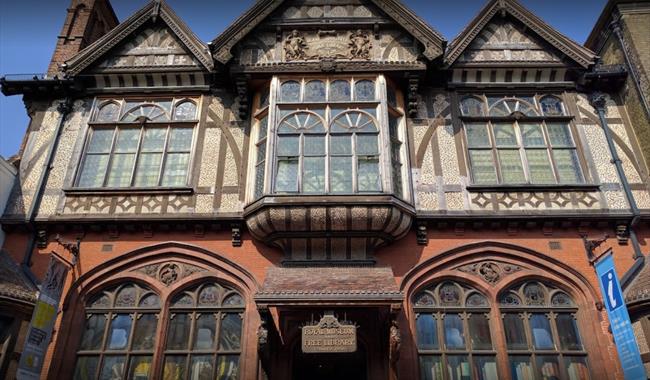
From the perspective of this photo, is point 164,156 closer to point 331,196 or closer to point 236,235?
point 236,235

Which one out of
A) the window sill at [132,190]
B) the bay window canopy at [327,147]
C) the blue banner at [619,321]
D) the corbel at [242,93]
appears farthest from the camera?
the corbel at [242,93]

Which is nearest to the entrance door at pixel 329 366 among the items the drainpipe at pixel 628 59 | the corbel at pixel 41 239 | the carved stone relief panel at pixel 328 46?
the corbel at pixel 41 239

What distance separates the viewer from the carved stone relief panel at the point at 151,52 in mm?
14305

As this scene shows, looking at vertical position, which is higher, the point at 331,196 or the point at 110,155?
the point at 110,155

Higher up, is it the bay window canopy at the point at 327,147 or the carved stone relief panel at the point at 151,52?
the carved stone relief panel at the point at 151,52

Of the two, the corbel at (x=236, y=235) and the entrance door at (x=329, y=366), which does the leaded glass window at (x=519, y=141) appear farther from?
the corbel at (x=236, y=235)

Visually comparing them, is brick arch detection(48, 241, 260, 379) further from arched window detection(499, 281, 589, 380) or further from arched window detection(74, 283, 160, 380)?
arched window detection(499, 281, 589, 380)

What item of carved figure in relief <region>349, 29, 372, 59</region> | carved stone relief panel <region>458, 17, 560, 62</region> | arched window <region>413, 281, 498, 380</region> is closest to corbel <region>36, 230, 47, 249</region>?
arched window <region>413, 281, 498, 380</region>

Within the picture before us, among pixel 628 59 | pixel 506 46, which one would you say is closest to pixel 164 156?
pixel 506 46

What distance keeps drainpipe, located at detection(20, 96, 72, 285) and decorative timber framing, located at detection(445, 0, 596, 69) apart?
9771 millimetres

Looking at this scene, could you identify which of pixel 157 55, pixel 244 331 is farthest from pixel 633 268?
pixel 157 55

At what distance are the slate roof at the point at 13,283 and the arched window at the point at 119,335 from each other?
46.7 inches

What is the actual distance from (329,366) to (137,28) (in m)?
10.1

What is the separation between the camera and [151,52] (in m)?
14.6
